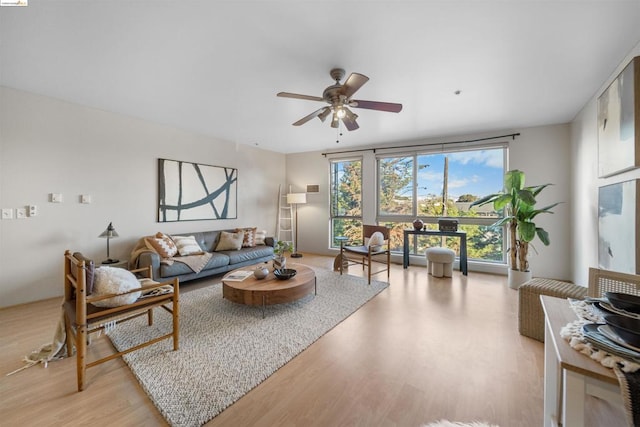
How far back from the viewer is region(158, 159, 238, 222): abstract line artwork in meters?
4.16

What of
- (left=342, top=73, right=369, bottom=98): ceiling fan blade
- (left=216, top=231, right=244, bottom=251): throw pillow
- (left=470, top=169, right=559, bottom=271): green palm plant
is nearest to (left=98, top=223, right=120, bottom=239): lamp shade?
(left=216, top=231, right=244, bottom=251): throw pillow

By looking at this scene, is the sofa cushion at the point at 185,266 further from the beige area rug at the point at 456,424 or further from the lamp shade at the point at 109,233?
the beige area rug at the point at 456,424

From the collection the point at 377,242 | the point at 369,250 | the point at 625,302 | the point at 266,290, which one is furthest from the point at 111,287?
the point at 377,242

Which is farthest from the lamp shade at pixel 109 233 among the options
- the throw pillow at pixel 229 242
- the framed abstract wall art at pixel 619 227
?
the framed abstract wall art at pixel 619 227

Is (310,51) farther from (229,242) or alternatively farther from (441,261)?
(441,261)

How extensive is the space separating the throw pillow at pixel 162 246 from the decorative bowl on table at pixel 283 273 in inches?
69.7

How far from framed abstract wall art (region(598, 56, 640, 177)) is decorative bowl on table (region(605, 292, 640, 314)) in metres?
1.60

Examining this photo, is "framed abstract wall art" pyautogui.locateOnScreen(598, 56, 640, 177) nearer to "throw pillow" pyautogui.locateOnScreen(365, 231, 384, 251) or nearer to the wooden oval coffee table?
"throw pillow" pyautogui.locateOnScreen(365, 231, 384, 251)

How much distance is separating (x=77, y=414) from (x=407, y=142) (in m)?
5.47

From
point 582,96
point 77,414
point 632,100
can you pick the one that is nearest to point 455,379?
point 77,414

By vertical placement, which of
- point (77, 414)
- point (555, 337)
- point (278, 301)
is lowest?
point (77, 414)

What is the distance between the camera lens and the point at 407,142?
197 inches

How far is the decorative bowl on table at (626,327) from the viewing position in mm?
786

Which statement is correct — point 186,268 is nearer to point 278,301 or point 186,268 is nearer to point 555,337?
point 278,301
